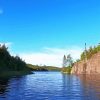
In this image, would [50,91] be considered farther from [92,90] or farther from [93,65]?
[93,65]

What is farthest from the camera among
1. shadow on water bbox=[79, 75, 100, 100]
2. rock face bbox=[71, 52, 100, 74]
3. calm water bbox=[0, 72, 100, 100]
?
rock face bbox=[71, 52, 100, 74]

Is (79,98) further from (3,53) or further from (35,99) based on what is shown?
(3,53)

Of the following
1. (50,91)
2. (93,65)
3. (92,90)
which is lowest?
(50,91)

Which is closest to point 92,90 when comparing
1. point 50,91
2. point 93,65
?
point 50,91

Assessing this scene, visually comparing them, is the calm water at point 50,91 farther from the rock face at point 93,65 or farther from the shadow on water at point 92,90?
the rock face at point 93,65

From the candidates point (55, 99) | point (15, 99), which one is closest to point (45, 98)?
point (55, 99)

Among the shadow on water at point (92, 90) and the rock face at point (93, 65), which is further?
the rock face at point (93, 65)

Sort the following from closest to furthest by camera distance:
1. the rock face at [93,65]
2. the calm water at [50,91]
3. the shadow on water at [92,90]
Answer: the calm water at [50,91] → the shadow on water at [92,90] → the rock face at [93,65]

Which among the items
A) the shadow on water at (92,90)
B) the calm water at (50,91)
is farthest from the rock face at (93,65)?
the calm water at (50,91)

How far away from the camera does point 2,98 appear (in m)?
43.5

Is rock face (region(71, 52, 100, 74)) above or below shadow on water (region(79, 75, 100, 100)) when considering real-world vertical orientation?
above

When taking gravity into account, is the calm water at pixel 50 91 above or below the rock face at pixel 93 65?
below

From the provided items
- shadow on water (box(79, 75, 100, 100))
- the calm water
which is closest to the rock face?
shadow on water (box(79, 75, 100, 100))

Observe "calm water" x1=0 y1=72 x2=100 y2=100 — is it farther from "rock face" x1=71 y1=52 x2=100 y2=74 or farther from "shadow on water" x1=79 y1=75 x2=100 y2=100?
"rock face" x1=71 y1=52 x2=100 y2=74
